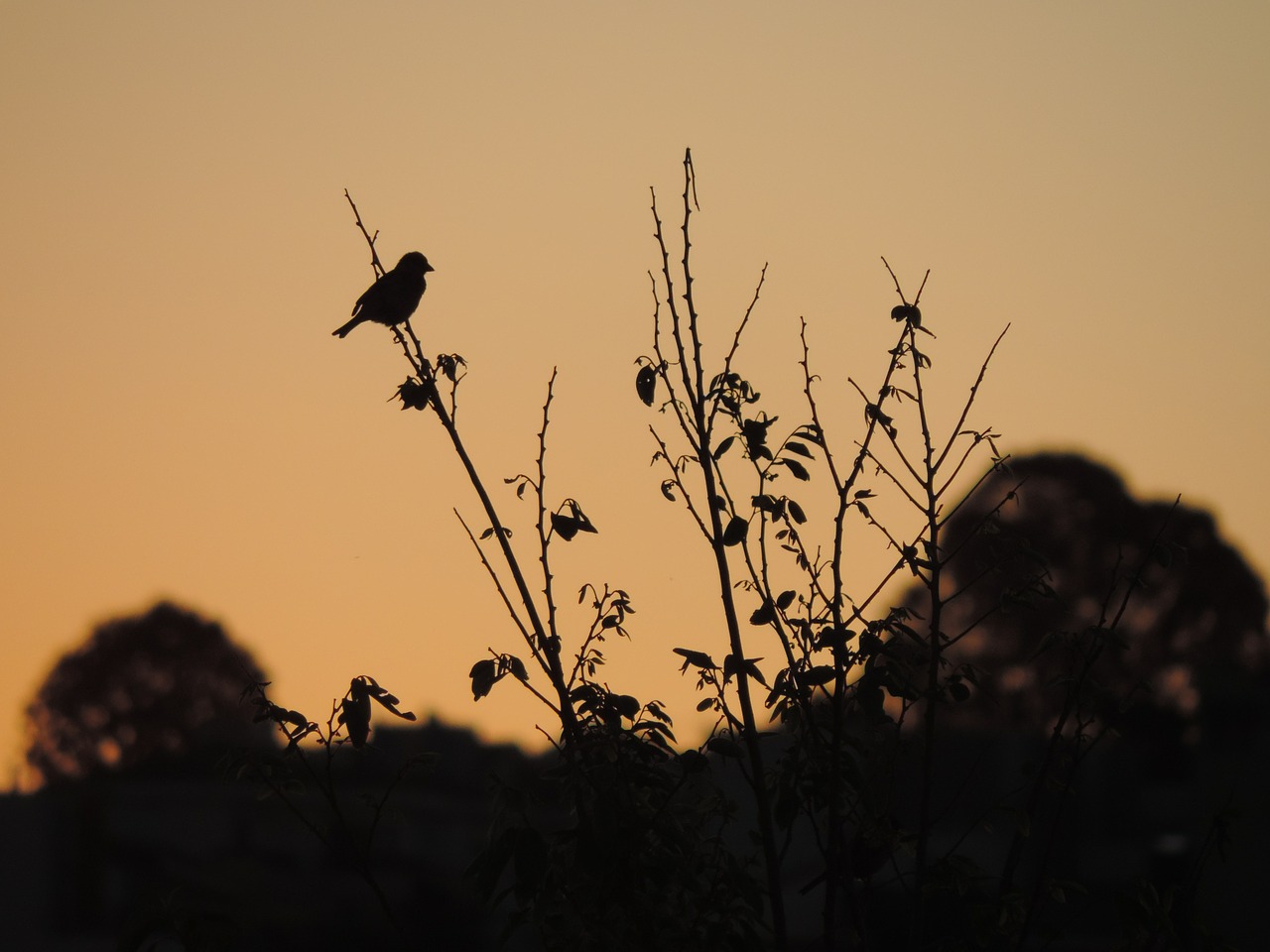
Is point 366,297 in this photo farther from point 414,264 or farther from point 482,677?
point 482,677

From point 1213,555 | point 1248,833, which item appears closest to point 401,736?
point 1213,555

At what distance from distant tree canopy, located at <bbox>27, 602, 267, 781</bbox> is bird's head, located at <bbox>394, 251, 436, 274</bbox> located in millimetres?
41802

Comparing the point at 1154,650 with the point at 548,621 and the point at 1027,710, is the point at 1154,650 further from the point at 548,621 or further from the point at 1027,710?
the point at 548,621

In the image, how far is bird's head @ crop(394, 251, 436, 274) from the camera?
8852mm

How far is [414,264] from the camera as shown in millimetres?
9070

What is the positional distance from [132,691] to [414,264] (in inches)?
1749

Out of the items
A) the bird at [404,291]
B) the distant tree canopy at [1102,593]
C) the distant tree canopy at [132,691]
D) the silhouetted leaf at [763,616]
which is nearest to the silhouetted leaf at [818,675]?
the silhouetted leaf at [763,616]

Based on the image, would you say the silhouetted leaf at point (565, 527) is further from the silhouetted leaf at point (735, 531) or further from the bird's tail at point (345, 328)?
the bird's tail at point (345, 328)

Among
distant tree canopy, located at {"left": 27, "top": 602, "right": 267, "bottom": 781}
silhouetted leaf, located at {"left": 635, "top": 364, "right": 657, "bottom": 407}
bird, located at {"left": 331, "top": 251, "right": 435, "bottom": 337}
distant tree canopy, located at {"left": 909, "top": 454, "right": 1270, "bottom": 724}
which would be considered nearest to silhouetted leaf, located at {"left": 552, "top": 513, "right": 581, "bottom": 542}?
silhouetted leaf, located at {"left": 635, "top": 364, "right": 657, "bottom": 407}

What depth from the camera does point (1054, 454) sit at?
4222 centimetres

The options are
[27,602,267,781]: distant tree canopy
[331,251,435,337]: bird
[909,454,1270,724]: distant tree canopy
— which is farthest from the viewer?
[27,602,267,781]: distant tree canopy

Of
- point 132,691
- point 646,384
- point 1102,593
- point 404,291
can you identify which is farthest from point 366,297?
point 132,691

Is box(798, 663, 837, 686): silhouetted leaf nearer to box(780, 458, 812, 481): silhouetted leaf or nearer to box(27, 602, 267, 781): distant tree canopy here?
box(780, 458, 812, 481): silhouetted leaf

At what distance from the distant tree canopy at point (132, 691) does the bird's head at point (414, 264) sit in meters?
41.8
